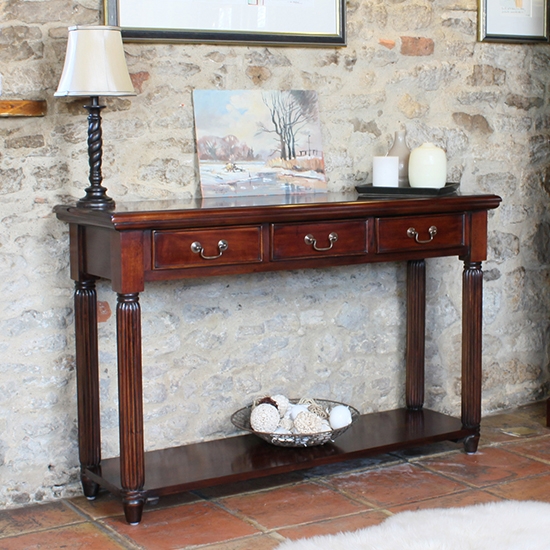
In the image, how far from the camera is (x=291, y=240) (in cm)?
315

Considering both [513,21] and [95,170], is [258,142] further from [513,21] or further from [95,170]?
[513,21]

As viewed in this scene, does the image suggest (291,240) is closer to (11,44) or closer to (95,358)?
(95,358)

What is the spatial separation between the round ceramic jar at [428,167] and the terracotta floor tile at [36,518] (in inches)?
73.0

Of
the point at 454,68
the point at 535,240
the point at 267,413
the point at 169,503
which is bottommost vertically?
the point at 169,503

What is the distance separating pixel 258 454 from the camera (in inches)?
135

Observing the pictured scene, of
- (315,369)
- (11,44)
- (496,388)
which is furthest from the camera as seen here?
(496,388)

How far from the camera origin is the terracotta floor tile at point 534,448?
3.75m

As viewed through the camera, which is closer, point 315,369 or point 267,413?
point 267,413

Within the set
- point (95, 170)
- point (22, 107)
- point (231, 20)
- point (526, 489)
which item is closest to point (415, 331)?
point (526, 489)

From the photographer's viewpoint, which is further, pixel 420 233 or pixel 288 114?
pixel 288 114

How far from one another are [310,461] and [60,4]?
191cm

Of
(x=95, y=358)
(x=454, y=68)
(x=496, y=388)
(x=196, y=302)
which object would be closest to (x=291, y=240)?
(x=196, y=302)

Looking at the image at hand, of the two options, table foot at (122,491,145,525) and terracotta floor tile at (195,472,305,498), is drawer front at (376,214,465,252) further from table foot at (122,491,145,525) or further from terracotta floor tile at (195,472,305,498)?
table foot at (122,491,145,525)

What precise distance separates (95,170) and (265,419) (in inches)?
45.1
